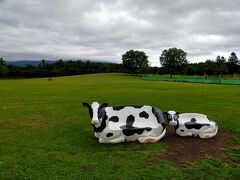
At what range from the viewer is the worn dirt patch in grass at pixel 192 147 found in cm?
759

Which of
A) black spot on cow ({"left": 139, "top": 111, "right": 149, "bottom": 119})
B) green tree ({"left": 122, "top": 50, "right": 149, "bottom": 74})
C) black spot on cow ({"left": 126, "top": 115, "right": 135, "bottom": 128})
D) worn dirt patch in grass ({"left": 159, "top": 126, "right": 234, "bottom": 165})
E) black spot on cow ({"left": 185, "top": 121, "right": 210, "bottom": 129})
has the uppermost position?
green tree ({"left": 122, "top": 50, "right": 149, "bottom": 74})

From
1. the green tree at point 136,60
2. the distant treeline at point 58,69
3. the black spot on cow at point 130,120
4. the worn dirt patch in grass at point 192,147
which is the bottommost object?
the worn dirt patch in grass at point 192,147

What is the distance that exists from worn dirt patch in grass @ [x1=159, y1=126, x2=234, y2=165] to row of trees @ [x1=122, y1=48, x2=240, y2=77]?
83921mm

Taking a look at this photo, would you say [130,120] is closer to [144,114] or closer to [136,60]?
[144,114]

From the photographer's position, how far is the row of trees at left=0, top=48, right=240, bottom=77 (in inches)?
3712

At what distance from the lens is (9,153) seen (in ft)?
25.8

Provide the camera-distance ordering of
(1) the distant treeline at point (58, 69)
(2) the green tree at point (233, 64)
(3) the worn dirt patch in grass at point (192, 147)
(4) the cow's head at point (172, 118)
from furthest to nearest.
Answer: (2) the green tree at point (233, 64)
(1) the distant treeline at point (58, 69)
(4) the cow's head at point (172, 118)
(3) the worn dirt patch in grass at point (192, 147)

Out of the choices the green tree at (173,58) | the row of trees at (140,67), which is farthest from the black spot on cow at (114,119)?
the green tree at (173,58)

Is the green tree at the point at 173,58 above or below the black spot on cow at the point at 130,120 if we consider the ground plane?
above

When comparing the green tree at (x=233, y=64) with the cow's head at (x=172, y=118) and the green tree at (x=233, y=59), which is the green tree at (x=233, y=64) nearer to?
the green tree at (x=233, y=59)

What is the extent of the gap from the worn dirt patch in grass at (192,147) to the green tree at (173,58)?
83.9 metres

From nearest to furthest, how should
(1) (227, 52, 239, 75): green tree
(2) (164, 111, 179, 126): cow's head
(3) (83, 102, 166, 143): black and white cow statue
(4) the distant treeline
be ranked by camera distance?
(3) (83, 102, 166, 143): black and white cow statue, (2) (164, 111, 179, 126): cow's head, (4) the distant treeline, (1) (227, 52, 239, 75): green tree

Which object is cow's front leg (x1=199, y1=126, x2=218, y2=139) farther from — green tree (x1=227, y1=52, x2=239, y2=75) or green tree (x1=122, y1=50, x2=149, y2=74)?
green tree (x1=227, y1=52, x2=239, y2=75)

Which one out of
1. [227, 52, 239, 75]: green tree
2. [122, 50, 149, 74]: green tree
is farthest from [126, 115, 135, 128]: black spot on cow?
[227, 52, 239, 75]: green tree
